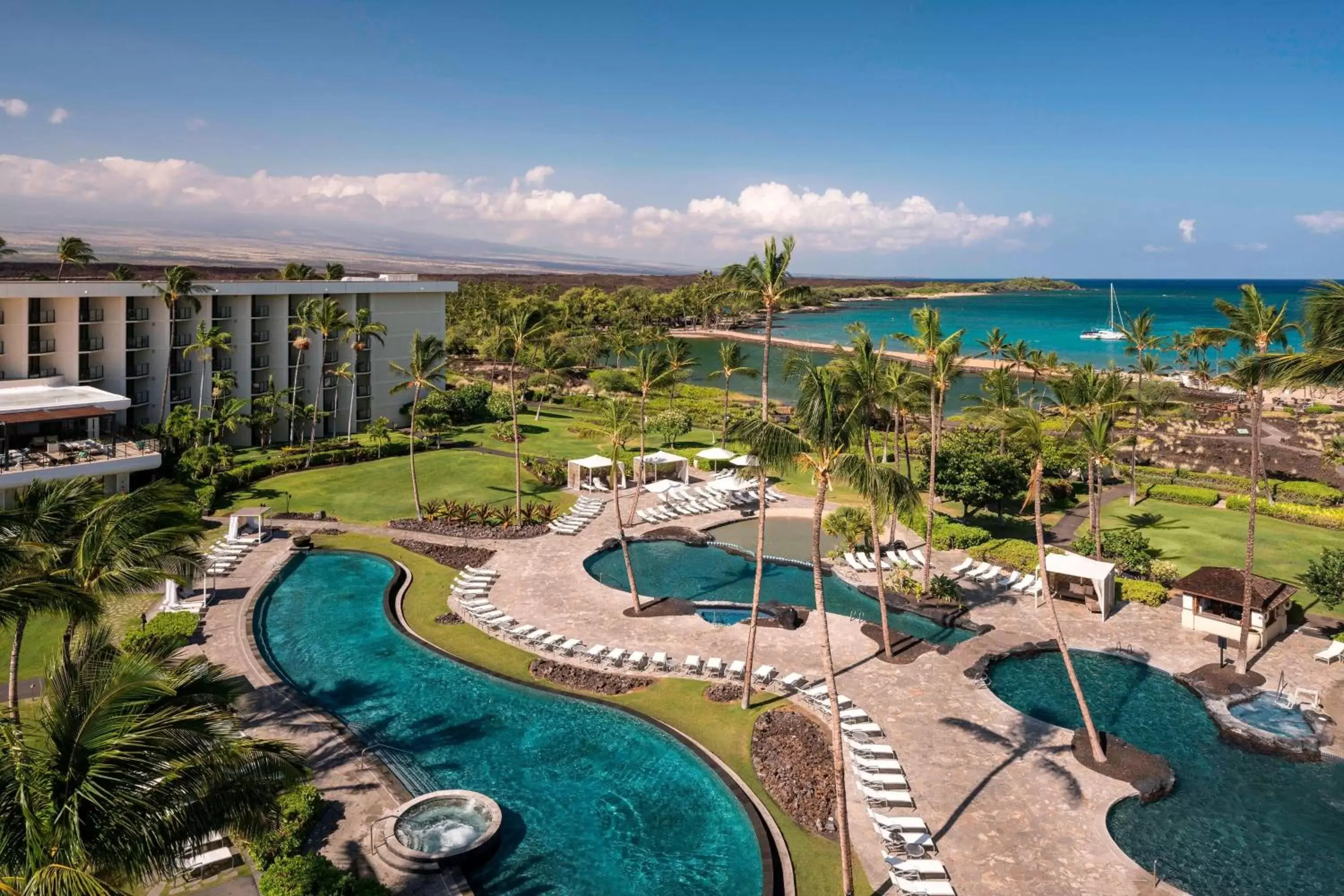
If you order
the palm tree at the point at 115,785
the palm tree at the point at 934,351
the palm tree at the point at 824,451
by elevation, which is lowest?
the palm tree at the point at 115,785

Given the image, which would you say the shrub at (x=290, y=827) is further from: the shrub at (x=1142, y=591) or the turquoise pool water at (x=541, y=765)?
the shrub at (x=1142, y=591)

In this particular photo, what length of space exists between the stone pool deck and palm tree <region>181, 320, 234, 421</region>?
18.0 m

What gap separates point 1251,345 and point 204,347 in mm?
49885

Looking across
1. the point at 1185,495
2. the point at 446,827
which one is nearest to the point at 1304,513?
the point at 1185,495

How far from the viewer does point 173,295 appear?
44.2m

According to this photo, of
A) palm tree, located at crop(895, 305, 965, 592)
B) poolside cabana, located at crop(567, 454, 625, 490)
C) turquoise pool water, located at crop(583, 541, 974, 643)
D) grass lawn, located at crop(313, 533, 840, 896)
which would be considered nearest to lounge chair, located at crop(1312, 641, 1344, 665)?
turquoise pool water, located at crop(583, 541, 974, 643)

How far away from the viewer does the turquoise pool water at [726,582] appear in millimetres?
28469

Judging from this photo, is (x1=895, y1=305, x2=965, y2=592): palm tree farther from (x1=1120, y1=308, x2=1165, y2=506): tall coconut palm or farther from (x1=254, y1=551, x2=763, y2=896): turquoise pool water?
(x1=1120, y1=308, x2=1165, y2=506): tall coconut palm

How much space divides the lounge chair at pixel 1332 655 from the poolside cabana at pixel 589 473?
29303mm

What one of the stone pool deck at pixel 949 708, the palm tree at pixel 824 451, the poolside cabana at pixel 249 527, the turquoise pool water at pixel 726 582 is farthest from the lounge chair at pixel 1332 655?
the poolside cabana at pixel 249 527

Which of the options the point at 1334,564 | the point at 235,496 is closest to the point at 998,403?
the point at 1334,564

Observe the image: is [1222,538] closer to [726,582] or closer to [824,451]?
[726,582]

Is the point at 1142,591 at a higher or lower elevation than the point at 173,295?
lower

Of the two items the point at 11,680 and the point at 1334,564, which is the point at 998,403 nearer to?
the point at 1334,564
